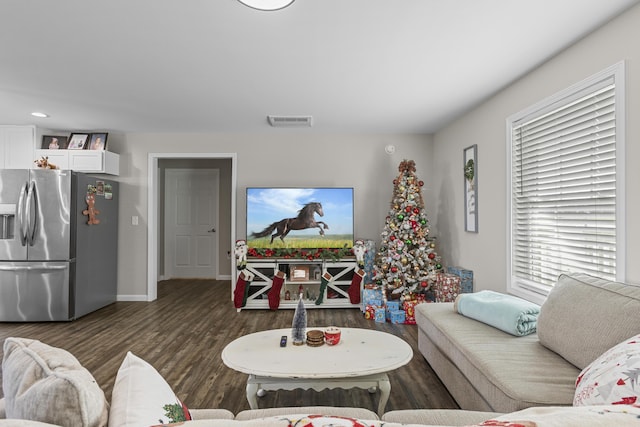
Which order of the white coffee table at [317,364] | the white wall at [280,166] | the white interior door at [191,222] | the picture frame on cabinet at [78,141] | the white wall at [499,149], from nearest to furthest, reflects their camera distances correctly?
the white coffee table at [317,364] → the white wall at [499,149] → the picture frame on cabinet at [78,141] → the white wall at [280,166] → the white interior door at [191,222]

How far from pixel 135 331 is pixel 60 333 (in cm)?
78

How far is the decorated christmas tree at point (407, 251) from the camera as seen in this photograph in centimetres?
430

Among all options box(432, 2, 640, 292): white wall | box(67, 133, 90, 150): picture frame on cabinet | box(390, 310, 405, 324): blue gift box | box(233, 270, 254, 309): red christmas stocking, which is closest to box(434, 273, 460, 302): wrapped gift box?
box(432, 2, 640, 292): white wall

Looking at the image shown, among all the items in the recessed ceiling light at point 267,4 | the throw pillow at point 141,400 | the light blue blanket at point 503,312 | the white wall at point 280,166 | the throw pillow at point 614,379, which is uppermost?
the recessed ceiling light at point 267,4

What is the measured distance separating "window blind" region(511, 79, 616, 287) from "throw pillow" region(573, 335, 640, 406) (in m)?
1.15

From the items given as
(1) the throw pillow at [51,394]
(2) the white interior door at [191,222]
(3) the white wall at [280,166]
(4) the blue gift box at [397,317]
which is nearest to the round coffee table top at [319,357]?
(1) the throw pillow at [51,394]

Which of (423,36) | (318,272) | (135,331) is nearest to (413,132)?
(318,272)

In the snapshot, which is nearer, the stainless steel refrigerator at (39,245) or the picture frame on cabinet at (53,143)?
the stainless steel refrigerator at (39,245)

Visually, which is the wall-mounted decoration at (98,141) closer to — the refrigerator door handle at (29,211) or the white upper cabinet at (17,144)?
the white upper cabinet at (17,144)

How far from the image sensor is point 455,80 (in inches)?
124

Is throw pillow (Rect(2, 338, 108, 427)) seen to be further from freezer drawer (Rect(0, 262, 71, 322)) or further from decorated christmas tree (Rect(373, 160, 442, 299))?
freezer drawer (Rect(0, 262, 71, 322))

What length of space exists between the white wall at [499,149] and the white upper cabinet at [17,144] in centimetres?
557

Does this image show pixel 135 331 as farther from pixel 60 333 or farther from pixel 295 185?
pixel 295 185

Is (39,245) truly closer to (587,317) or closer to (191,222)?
(191,222)
